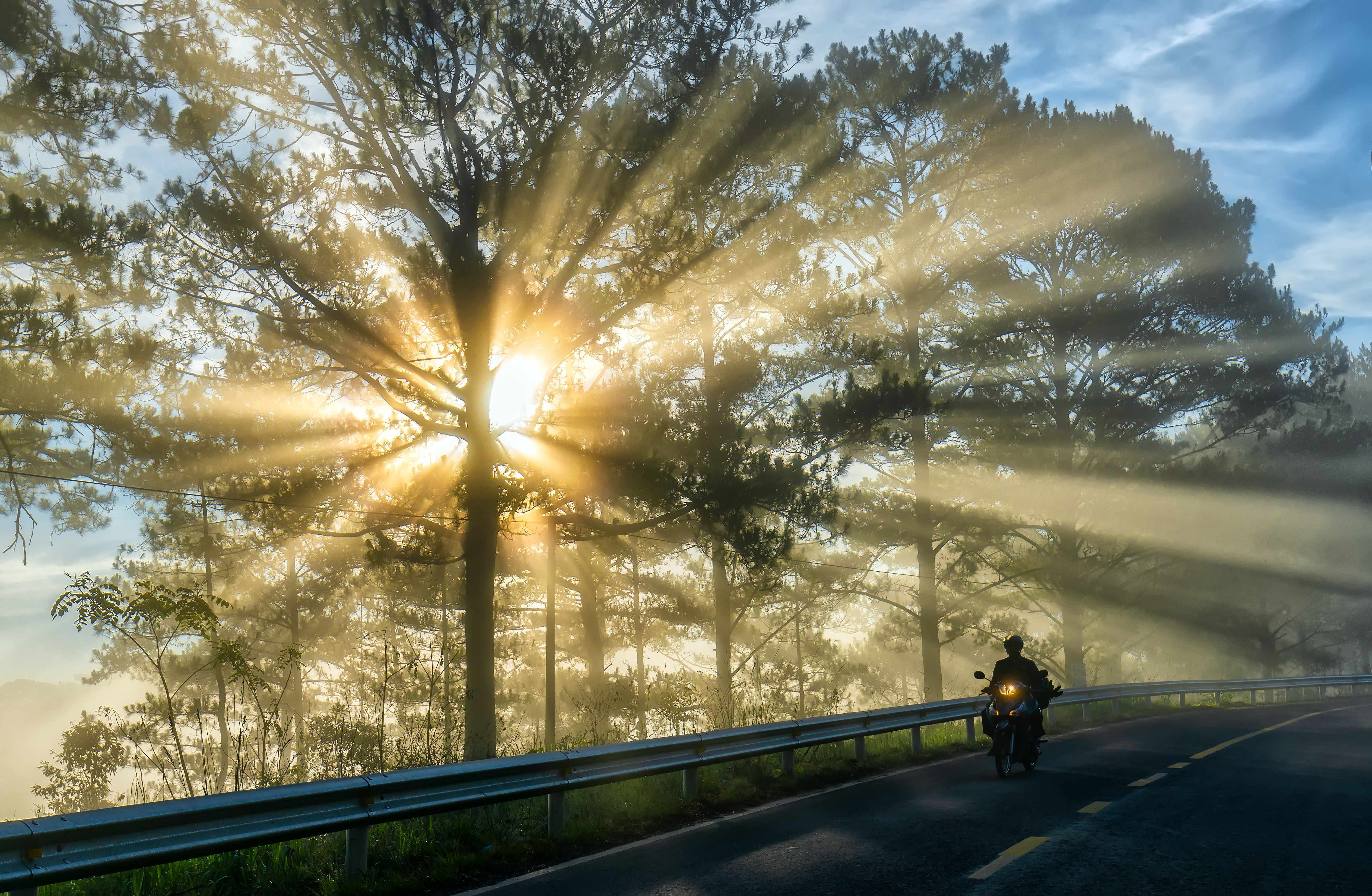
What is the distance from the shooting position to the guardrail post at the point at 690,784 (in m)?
9.41

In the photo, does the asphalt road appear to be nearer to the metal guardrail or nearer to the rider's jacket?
the metal guardrail

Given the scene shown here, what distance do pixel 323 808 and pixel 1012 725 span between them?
813 cm

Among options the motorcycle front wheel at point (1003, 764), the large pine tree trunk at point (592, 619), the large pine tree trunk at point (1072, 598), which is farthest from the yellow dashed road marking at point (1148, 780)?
the large pine tree trunk at point (592, 619)

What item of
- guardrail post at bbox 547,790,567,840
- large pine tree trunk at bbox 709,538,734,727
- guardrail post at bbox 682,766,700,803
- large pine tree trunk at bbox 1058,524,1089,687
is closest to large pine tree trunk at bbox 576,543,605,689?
large pine tree trunk at bbox 709,538,734,727

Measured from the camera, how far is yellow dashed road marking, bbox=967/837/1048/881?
19.9 ft

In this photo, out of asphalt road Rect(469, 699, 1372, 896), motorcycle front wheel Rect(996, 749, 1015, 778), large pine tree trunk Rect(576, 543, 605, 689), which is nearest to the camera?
asphalt road Rect(469, 699, 1372, 896)

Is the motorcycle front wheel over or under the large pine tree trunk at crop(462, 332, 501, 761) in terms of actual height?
under

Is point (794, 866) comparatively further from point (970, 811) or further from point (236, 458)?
point (236, 458)

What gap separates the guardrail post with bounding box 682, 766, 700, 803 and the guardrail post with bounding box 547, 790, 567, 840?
1790 millimetres

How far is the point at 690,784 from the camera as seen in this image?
9.49 meters

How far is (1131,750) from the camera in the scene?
45.1ft

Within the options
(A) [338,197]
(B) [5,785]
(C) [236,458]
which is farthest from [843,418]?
(B) [5,785]

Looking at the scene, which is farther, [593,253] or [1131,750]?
[593,253]

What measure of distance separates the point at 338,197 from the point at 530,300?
353 centimetres
